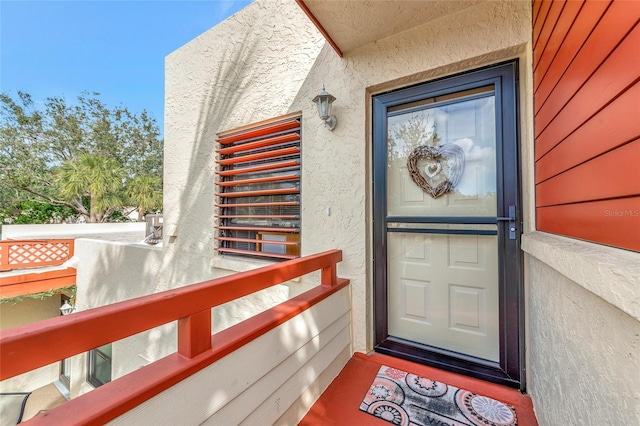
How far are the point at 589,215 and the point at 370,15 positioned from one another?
6.38 ft

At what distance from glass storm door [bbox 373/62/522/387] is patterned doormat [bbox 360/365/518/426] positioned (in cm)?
23

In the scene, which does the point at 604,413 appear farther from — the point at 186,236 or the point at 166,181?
the point at 166,181

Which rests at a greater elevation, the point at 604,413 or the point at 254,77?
the point at 254,77

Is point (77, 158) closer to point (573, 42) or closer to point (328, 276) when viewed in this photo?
point (328, 276)

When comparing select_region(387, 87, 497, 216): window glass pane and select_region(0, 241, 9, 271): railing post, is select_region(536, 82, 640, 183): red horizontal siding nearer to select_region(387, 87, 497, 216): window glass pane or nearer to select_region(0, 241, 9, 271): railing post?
select_region(387, 87, 497, 216): window glass pane

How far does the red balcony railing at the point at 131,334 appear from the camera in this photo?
0.69 m

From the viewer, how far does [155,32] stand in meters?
13.4

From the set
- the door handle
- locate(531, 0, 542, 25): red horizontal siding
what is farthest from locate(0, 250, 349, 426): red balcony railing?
Result: locate(531, 0, 542, 25): red horizontal siding

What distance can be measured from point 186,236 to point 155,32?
49.5 feet

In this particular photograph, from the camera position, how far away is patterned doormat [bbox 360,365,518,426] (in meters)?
1.61

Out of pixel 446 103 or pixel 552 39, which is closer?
pixel 552 39

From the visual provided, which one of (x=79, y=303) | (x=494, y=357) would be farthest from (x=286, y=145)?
(x=79, y=303)

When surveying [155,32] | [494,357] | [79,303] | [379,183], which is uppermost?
[155,32]

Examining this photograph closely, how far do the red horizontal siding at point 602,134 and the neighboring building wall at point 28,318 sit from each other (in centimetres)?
1041
